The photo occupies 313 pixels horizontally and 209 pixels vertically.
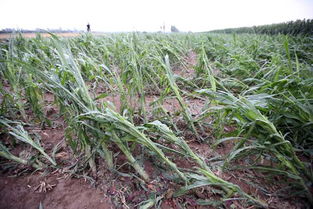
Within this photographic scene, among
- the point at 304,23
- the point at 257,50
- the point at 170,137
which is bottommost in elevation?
the point at 170,137

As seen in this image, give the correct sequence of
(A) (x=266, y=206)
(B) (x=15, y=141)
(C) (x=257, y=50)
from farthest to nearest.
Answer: (C) (x=257, y=50) → (B) (x=15, y=141) → (A) (x=266, y=206)

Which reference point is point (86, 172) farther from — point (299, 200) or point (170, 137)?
point (299, 200)

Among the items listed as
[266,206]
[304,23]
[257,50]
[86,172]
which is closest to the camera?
[266,206]

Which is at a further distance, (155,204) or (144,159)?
(144,159)

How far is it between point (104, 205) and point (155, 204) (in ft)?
0.70

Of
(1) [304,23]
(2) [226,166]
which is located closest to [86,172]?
(2) [226,166]

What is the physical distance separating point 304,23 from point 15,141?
655 inches

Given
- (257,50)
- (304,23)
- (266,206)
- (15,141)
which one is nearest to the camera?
(266,206)

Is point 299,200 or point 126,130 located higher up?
point 126,130

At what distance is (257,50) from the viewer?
2.27 m

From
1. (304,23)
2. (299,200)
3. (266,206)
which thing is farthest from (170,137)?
(304,23)

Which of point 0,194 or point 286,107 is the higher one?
point 286,107

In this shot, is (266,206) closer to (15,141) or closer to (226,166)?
(226,166)

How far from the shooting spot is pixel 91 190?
68 cm
